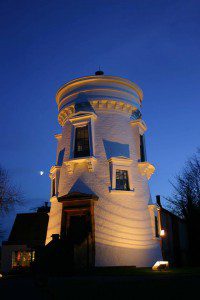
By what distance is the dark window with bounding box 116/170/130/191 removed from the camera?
19781 mm

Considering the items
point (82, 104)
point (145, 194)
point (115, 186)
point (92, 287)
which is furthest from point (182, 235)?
point (92, 287)

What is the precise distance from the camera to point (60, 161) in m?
21.9

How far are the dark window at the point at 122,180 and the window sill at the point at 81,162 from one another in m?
1.68

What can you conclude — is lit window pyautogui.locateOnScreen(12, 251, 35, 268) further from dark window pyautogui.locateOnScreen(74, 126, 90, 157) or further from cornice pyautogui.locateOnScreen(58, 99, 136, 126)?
dark window pyautogui.locateOnScreen(74, 126, 90, 157)

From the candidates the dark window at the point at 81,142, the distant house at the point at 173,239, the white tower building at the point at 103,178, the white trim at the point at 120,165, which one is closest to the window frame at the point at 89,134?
the white tower building at the point at 103,178

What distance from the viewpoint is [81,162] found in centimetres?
1992

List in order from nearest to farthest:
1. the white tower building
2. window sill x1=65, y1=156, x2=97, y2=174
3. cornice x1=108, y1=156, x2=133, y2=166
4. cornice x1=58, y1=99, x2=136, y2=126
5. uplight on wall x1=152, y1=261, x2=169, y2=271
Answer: uplight on wall x1=152, y1=261, x2=169, y2=271
the white tower building
window sill x1=65, y1=156, x2=97, y2=174
cornice x1=108, y1=156, x2=133, y2=166
cornice x1=58, y1=99, x2=136, y2=126

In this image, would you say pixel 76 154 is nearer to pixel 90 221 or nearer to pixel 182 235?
pixel 90 221

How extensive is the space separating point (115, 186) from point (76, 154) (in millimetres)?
3185

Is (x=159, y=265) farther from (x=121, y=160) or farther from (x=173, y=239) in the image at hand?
(x=173, y=239)

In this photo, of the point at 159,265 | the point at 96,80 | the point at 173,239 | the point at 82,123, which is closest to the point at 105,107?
the point at 96,80

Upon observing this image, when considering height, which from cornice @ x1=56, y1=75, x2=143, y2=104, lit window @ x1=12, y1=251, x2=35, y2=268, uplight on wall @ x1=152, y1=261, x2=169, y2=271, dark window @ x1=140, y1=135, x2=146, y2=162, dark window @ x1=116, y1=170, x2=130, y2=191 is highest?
cornice @ x1=56, y1=75, x2=143, y2=104

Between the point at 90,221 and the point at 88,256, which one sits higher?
the point at 90,221

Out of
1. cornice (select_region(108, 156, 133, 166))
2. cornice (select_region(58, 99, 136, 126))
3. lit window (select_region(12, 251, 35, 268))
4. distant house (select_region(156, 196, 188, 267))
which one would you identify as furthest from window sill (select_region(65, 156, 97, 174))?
lit window (select_region(12, 251, 35, 268))
